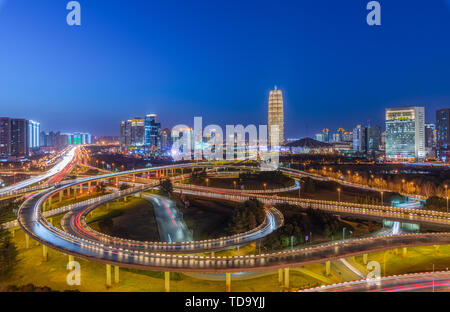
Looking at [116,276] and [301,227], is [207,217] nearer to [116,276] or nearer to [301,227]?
[301,227]

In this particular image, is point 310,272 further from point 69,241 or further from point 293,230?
Answer: point 69,241

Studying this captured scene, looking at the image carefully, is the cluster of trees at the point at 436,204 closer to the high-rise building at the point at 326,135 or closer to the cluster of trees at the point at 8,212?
the cluster of trees at the point at 8,212

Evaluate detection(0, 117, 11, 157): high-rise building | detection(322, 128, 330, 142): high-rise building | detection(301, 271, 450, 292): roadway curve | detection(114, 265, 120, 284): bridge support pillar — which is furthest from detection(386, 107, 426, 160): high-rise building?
detection(0, 117, 11, 157): high-rise building

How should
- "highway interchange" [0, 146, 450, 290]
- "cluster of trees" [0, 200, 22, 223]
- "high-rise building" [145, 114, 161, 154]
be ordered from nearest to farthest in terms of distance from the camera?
"highway interchange" [0, 146, 450, 290] < "cluster of trees" [0, 200, 22, 223] < "high-rise building" [145, 114, 161, 154]

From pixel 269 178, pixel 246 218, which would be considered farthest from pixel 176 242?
pixel 269 178

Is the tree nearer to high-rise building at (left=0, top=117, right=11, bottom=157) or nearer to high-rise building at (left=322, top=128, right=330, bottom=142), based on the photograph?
high-rise building at (left=0, top=117, right=11, bottom=157)

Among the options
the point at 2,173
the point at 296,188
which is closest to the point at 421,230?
the point at 296,188
